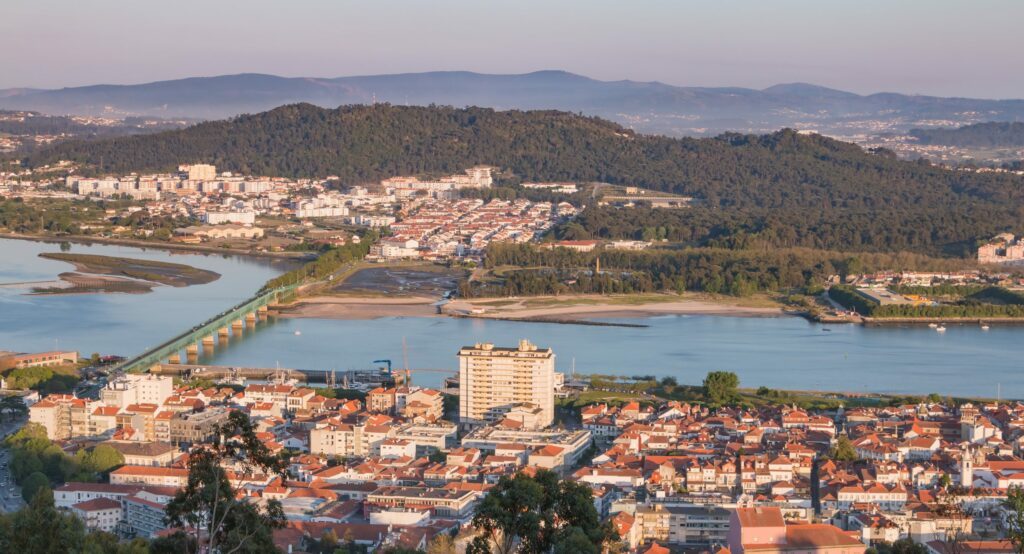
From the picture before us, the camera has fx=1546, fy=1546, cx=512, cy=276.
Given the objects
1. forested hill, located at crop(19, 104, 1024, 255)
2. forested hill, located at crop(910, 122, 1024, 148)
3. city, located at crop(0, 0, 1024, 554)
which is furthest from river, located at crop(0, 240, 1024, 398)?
forested hill, located at crop(910, 122, 1024, 148)

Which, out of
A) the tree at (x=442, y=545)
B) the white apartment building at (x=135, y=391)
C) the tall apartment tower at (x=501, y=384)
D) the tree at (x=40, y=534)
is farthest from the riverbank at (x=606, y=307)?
the tree at (x=40, y=534)

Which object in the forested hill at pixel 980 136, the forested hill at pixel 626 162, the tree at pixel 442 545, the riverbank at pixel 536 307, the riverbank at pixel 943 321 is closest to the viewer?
the tree at pixel 442 545

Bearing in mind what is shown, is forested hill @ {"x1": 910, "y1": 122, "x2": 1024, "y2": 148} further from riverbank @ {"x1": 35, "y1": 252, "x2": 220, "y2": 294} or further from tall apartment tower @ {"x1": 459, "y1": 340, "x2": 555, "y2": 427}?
tall apartment tower @ {"x1": 459, "y1": 340, "x2": 555, "y2": 427}

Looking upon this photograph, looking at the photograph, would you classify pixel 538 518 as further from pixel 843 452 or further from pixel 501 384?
pixel 501 384

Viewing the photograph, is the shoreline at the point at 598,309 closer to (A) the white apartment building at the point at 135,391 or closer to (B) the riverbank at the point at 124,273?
(B) the riverbank at the point at 124,273

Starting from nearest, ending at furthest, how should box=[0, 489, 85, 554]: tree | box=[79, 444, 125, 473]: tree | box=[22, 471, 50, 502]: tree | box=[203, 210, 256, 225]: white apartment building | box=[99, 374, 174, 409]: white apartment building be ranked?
1. box=[0, 489, 85, 554]: tree
2. box=[22, 471, 50, 502]: tree
3. box=[79, 444, 125, 473]: tree
4. box=[99, 374, 174, 409]: white apartment building
5. box=[203, 210, 256, 225]: white apartment building
